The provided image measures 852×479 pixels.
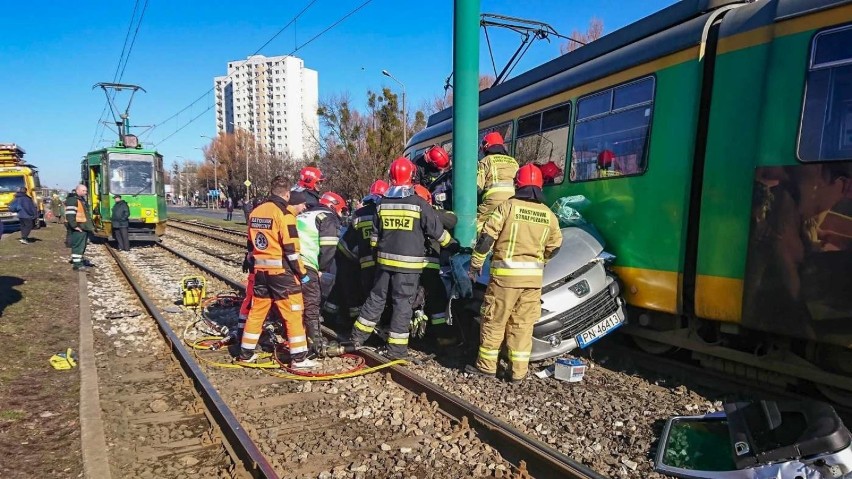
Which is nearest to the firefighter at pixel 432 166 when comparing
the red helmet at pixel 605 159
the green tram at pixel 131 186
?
the red helmet at pixel 605 159

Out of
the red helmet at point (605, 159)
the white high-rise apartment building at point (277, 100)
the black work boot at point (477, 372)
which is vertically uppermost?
the white high-rise apartment building at point (277, 100)

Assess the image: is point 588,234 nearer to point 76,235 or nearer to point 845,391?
point 845,391

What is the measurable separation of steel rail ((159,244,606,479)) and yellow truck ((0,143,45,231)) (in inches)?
1040

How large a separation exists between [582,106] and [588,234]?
151cm

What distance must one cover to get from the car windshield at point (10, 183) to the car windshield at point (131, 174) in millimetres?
12394

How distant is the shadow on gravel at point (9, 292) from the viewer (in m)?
9.41

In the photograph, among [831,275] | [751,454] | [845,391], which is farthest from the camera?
[845,391]

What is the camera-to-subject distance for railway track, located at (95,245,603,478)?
3.80 metres

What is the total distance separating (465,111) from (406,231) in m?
1.97

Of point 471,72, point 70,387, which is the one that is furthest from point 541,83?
point 70,387

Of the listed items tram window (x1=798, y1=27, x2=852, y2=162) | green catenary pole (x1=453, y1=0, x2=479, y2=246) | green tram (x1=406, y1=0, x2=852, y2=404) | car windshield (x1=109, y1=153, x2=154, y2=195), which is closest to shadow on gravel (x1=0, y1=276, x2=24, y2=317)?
car windshield (x1=109, y1=153, x2=154, y2=195)

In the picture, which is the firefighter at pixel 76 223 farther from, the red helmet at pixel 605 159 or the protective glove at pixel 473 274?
the red helmet at pixel 605 159

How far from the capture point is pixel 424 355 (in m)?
6.51

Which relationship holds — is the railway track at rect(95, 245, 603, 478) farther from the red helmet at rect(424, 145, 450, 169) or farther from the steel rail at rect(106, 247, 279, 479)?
the red helmet at rect(424, 145, 450, 169)
